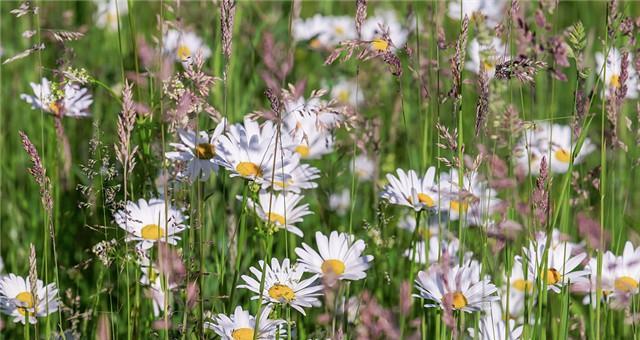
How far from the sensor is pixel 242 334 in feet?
4.39

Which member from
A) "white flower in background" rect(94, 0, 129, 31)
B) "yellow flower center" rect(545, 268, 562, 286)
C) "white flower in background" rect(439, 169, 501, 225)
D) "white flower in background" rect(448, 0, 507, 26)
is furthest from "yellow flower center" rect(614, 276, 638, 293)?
"white flower in background" rect(94, 0, 129, 31)

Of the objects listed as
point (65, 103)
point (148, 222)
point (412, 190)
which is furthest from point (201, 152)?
point (65, 103)

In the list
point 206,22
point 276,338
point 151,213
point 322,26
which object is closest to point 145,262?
point 151,213

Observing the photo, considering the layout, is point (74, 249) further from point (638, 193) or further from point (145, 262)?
Result: point (638, 193)

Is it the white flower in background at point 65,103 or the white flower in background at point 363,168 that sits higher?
the white flower in background at point 65,103

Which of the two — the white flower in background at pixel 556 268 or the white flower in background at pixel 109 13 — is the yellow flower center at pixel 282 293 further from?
the white flower in background at pixel 109 13

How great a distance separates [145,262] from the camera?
1598 mm

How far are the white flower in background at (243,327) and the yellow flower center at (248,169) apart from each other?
25 cm

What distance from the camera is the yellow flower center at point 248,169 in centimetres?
150

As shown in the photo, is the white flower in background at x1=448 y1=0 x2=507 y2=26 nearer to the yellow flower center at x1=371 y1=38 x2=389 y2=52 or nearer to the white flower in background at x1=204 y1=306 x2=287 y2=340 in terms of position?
the yellow flower center at x1=371 y1=38 x2=389 y2=52

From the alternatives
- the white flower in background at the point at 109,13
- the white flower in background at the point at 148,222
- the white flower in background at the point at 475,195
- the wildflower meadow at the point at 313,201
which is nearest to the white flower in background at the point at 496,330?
the wildflower meadow at the point at 313,201

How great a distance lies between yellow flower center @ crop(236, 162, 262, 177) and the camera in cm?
150

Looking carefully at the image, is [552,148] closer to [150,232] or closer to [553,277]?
[553,277]

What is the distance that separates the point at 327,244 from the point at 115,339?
0.38m
